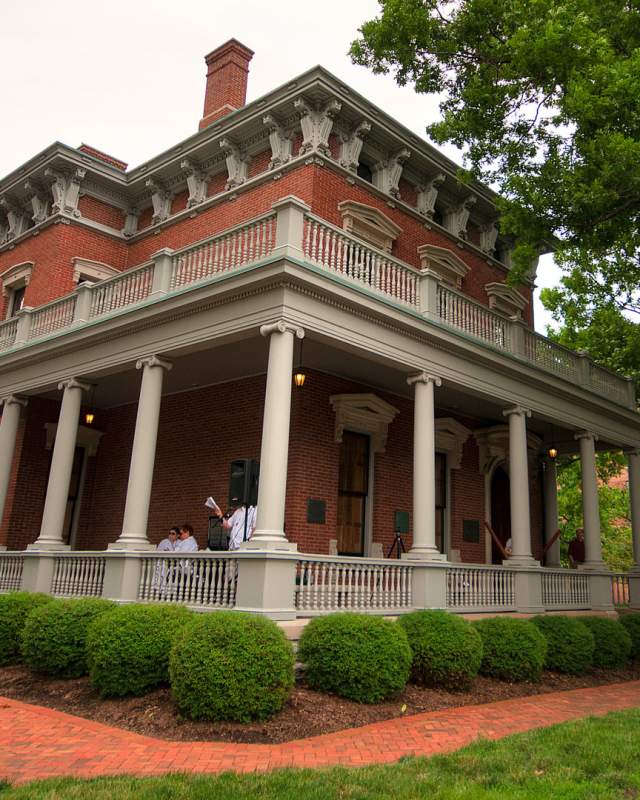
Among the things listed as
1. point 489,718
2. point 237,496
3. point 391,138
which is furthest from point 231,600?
point 391,138

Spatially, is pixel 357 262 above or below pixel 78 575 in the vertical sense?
above

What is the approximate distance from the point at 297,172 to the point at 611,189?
6.80m

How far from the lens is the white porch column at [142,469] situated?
460 inches

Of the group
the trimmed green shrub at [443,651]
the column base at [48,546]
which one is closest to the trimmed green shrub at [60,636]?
the column base at [48,546]

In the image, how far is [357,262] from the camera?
487 inches

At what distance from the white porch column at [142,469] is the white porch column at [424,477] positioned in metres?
4.68

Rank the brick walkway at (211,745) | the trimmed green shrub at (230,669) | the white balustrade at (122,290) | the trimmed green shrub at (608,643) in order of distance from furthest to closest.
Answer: the white balustrade at (122,290) → the trimmed green shrub at (608,643) → the trimmed green shrub at (230,669) → the brick walkway at (211,745)

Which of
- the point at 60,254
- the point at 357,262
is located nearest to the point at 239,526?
the point at 357,262

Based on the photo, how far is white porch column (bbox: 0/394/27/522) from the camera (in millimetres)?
15562

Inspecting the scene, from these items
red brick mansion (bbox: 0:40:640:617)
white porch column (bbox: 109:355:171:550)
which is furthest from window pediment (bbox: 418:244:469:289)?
white porch column (bbox: 109:355:171:550)

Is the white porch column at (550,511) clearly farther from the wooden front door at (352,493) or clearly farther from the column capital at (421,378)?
the column capital at (421,378)

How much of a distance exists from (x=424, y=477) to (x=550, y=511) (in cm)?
1042

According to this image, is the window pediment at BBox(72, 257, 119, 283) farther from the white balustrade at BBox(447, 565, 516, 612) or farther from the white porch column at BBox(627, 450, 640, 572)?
the white porch column at BBox(627, 450, 640, 572)

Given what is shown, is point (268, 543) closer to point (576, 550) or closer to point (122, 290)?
point (122, 290)
